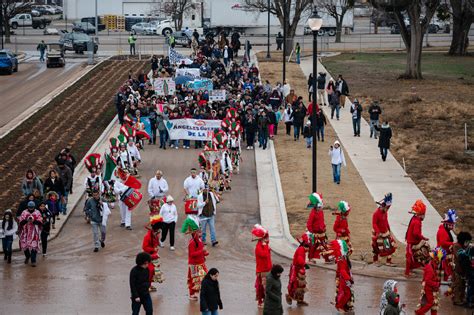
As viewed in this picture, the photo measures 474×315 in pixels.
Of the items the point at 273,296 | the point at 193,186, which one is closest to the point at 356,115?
the point at 193,186

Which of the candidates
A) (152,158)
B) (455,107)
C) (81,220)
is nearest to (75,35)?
(455,107)

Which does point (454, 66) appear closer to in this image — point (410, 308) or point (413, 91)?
point (413, 91)

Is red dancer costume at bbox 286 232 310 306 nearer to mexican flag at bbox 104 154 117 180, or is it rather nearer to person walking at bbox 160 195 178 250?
person walking at bbox 160 195 178 250

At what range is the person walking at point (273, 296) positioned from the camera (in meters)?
17.1

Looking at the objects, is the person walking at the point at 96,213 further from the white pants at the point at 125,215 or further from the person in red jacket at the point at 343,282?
the person in red jacket at the point at 343,282

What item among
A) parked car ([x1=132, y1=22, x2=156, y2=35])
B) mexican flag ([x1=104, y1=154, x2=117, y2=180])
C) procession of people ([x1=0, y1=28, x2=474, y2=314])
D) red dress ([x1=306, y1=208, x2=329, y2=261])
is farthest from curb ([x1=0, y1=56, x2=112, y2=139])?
parked car ([x1=132, y1=22, x2=156, y2=35])

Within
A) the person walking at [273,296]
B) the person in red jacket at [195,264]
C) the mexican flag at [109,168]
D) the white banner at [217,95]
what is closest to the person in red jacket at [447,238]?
the person walking at [273,296]

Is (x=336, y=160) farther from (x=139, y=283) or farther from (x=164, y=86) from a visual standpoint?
(x=139, y=283)

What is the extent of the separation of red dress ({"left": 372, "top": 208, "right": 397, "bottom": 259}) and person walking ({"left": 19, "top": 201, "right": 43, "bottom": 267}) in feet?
21.6

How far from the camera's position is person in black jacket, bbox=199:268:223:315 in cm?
1691

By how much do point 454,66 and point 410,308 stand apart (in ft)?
146

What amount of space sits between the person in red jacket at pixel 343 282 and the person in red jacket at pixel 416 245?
272 cm

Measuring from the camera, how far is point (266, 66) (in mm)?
58438

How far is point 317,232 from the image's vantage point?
22.0 metres
